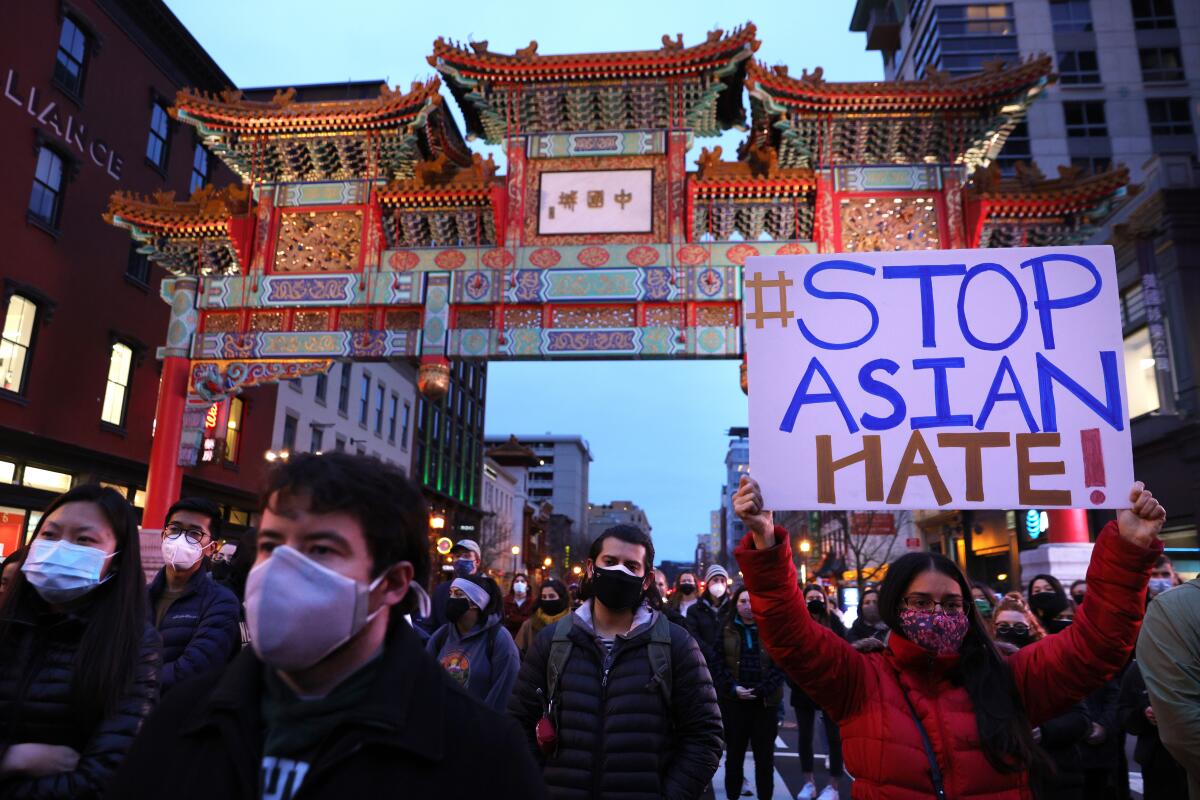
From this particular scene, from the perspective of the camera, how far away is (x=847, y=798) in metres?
7.42

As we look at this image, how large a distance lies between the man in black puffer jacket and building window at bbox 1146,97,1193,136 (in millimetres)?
40693

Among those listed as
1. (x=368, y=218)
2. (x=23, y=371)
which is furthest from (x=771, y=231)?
(x=23, y=371)

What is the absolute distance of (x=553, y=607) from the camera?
7742 millimetres

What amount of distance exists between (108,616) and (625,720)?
2181mm

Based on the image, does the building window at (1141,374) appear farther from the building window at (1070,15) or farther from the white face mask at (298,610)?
the building window at (1070,15)

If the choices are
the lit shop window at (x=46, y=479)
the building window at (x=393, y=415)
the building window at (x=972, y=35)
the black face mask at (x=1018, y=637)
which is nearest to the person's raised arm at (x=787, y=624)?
the black face mask at (x=1018, y=637)

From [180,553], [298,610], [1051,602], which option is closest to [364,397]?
[180,553]

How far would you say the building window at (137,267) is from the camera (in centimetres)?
1955

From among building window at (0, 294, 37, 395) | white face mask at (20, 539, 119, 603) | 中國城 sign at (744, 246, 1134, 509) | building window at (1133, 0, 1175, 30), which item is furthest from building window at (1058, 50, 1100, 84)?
white face mask at (20, 539, 119, 603)

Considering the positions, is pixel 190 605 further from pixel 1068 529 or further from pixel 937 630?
pixel 1068 529

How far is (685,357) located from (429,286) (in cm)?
549

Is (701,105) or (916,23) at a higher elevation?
(916,23)

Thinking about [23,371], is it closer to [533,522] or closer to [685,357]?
[685,357]

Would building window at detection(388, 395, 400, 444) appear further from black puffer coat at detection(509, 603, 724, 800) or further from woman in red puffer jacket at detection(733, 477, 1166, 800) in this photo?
woman in red puffer jacket at detection(733, 477, 1166, 800)
